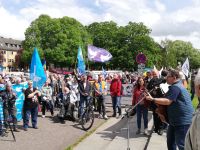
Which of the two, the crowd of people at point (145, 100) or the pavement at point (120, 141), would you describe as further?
the pavement at point (120, 141)

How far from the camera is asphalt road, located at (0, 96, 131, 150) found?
9938mm

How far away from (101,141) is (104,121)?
4174 millimetres

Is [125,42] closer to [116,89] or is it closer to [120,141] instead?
[116,89]

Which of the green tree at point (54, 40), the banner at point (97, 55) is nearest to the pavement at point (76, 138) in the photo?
the banner at point (97, 55)

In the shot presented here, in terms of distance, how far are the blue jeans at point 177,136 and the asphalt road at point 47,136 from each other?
3.99 meters

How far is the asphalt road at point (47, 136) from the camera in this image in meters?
9.94

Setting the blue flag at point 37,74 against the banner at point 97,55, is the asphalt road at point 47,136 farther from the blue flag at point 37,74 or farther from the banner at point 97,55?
the banner at point 97,55

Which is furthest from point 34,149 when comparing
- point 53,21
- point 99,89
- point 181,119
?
point 53,21

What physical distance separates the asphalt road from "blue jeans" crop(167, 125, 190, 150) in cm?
399

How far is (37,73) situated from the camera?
14.7 meters

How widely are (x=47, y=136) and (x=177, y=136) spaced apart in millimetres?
6015

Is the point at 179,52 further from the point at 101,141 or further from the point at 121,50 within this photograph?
the point at 101,141

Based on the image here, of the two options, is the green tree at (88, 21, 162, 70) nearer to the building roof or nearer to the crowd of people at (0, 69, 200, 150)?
the building roof

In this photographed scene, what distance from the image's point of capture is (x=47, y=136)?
11430 mm
